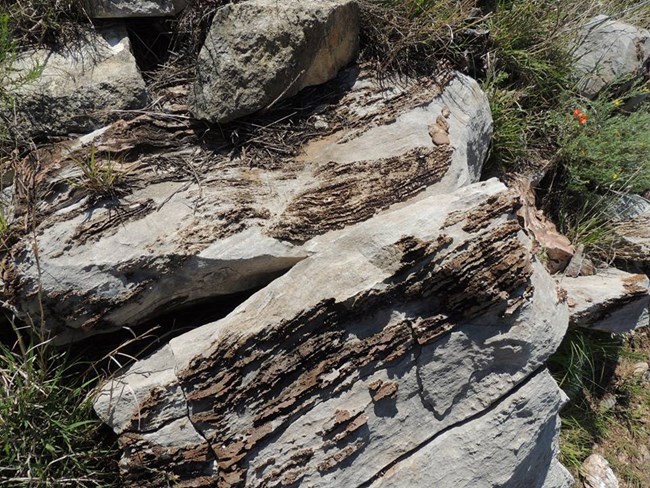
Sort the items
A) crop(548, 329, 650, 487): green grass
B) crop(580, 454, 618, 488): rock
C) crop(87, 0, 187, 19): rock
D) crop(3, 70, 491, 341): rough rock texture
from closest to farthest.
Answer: crop(3, 70, 491, 341): rough rock texture, crop(87, 0, 187, 19): rock, crop(580, 454, 618, 488): rock, crop(548, 329, 650, 487): green grass

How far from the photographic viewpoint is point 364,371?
309cm

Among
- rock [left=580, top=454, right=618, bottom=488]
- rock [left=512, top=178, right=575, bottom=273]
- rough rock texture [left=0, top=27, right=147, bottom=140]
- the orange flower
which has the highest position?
rough rock texture [left=0, top=27, right=147, bottom=140]

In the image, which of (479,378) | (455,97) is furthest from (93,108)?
(479,378)

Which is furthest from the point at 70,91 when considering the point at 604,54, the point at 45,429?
the point at 604,54

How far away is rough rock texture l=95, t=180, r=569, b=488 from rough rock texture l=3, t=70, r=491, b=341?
0.28 metres

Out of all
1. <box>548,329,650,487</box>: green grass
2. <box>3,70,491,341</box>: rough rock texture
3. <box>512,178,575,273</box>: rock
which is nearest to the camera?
<box>3,70,491,341</box>: rough rock texture

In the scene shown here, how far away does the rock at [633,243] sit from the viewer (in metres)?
4.75

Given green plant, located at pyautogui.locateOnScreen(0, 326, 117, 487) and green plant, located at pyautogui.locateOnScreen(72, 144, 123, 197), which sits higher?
green plant, located at pyautogui.locateOnScreen(72, 144, 123, 197)

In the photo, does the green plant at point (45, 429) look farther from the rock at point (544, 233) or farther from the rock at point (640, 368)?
the rock at point (640, 368)

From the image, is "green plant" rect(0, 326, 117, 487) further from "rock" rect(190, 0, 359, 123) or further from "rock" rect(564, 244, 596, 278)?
"rock" rect(564, 244, 596, 278)

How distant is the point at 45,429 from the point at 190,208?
1.42 metres

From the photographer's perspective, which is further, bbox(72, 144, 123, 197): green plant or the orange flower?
the orange flower

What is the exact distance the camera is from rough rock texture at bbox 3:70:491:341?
3152 millimetres

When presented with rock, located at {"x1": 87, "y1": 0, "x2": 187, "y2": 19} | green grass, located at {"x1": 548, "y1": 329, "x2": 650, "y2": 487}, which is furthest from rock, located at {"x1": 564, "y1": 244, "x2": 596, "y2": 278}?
rock, located at {"x1": 87, "y1": 0, "x2": 187, "y2": 19}
